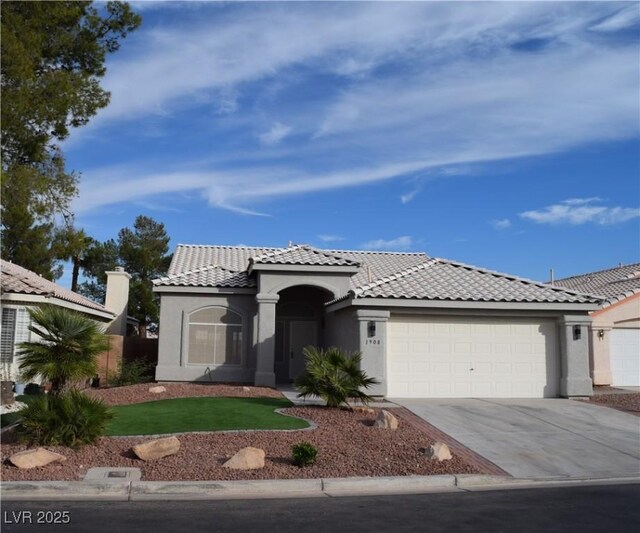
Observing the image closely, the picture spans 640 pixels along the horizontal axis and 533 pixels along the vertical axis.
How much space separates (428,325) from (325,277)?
459cm

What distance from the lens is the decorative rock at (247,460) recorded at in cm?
1025

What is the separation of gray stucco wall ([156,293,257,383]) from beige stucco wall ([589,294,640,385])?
1190cm

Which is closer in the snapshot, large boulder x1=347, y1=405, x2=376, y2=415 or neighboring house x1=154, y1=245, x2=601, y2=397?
large boulder x1=347, y1=405, x2=376, y2=415

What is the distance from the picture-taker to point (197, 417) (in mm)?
13852

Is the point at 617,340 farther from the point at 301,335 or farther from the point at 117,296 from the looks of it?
the point at 117,296

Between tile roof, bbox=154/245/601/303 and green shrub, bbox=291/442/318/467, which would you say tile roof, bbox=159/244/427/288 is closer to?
tile roof, bbox=154/245/601/303

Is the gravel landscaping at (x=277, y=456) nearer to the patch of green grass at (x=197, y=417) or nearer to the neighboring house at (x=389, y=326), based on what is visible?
the patch of green grass at (x=197, y=417)

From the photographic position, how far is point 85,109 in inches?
628

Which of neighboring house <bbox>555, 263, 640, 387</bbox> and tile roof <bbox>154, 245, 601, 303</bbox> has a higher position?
tile roof <bbox>154, 245, 601, 303</bbox>

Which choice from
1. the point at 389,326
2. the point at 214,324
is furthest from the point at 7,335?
the point at 389,326

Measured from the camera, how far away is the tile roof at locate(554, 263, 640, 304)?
24359 millimetres

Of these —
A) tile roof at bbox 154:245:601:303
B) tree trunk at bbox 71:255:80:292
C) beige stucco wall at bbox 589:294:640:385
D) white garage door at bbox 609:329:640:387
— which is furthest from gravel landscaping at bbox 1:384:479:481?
tree trunk at bbox 71:255:80:292

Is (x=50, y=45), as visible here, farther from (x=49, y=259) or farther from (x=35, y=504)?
(x=49, y=259)

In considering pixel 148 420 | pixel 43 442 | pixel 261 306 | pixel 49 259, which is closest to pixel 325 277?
pixel 261 306
